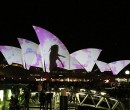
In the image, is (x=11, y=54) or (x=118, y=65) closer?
(x=11, y=54)

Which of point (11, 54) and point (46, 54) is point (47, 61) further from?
point (11, 54)

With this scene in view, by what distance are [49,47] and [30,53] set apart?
3.81m

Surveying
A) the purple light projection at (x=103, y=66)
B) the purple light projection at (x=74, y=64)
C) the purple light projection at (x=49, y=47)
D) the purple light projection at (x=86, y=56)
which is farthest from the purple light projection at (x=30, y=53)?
the purple light projection at (x=103, y=66)

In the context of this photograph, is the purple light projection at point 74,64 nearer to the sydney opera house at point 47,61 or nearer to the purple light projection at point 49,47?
the sydney opera house at point 47,61

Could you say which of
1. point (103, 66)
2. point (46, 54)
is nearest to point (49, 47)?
point (46, 54)

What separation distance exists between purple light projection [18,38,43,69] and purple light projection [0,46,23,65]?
1997mm

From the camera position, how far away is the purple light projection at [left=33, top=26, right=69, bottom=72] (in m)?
25.5

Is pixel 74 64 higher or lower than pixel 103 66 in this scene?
lower

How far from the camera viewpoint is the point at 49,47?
27.2 metres

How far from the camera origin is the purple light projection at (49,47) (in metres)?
25.5

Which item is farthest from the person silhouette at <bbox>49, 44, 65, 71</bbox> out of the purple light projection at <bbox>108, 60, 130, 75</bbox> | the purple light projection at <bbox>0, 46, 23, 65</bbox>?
the purple light projection at <bbox>108, 60, 130, 75</bbox>

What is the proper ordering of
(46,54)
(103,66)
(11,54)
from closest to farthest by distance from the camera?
(46,54) < (11,54) < (103,66)

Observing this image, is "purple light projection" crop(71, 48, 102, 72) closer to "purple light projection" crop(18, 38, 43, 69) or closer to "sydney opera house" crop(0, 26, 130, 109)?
"sydney opera house" crop(0, 26, 130, 109)

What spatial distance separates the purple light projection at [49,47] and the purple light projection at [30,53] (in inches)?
58.1
